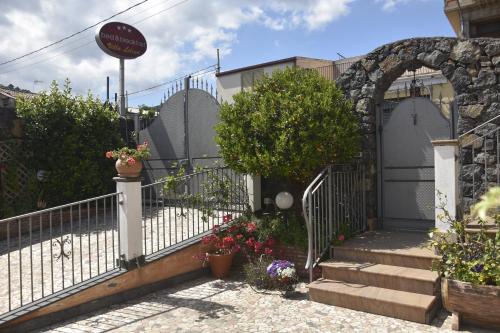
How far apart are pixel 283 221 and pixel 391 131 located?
2.13m

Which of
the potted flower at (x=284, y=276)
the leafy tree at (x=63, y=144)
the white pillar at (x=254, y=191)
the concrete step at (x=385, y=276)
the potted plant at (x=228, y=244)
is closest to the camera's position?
the concrete step at (x=385, y=276)

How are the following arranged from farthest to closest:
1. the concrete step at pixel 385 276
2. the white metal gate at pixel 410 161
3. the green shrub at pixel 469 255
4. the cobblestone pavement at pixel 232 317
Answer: the white metal gate at pixel 410 161
the concrete step at pixel 385 276
the cobblestone pavement at pixel 232 317
the green shrub at pixel 469 255

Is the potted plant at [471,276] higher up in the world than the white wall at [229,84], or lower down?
lower down

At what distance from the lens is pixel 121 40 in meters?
10.0

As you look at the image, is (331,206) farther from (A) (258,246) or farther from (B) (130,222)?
(B) (130,222)

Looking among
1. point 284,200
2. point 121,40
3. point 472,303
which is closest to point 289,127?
point 284,200

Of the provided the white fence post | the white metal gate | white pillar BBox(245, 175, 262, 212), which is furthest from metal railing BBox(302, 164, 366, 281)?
the white fence post

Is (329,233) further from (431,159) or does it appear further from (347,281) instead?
(431,159)

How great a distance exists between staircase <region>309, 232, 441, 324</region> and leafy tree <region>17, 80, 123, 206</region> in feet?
19.4

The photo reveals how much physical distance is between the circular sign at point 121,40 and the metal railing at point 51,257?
3874 mm

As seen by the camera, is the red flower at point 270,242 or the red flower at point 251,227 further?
the red flower at point 251,227

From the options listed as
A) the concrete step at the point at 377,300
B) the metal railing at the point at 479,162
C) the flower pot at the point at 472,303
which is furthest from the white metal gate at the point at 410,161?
the flower pot at the point at 472,303

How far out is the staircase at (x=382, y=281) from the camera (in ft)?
13.2

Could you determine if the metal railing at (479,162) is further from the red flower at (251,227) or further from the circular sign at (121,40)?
the circular sign at (121,40)
